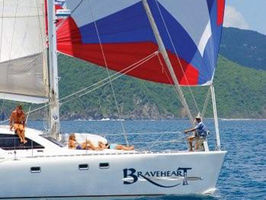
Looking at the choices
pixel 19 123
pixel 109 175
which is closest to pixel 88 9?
pixel 19 123

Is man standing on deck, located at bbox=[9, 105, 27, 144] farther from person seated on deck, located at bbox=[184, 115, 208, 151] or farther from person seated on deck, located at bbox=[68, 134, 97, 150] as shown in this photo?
person seated on deck, located at bbox=[184, 115, 208, 151]

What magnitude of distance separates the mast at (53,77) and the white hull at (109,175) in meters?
1.29

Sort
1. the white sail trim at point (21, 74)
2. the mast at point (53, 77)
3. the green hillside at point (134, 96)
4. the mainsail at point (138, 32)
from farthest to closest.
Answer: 1. the green hillside at point (134, 96)
2. the mainsail at point (138, 32)
3. the white sail trim at point (21, 74)
4. the mast at point (53, 77)

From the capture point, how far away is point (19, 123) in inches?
717

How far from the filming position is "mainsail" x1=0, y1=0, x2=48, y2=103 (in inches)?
754

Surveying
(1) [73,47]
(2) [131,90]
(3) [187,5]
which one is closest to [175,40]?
(3) [187,5]

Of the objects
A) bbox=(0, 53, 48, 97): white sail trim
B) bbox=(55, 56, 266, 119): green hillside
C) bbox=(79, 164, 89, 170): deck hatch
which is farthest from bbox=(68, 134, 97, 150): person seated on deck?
bbox=(55, 56, 266, 119): green hillside

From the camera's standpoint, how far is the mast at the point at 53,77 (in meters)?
18.7

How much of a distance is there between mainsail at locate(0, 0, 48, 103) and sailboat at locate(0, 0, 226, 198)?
25 mm

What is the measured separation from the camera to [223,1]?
63.9ft

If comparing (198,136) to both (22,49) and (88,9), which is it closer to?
(88,9)

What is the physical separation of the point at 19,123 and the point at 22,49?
2099mm

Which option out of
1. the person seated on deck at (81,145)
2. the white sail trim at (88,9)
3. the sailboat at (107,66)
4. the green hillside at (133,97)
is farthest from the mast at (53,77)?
the green hillside at (133,97)

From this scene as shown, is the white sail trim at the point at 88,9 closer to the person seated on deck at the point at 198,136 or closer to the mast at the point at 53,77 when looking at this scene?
the mast at the point at 53,77
